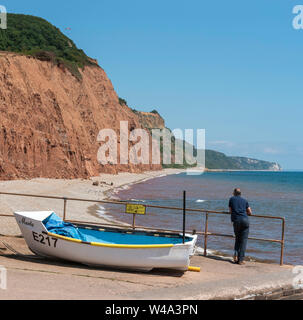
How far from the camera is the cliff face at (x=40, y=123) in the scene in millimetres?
37375

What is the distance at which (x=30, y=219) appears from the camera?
31.3 feet

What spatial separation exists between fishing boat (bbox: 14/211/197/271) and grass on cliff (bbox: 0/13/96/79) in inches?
2032

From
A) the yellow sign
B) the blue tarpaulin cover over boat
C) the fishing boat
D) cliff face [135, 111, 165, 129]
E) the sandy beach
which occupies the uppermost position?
cliff face [135, 111, 165, 129]

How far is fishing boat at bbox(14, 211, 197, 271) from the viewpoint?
29.1 ft

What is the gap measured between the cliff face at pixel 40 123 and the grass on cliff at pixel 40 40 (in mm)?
8076

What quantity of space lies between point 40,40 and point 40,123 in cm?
3513

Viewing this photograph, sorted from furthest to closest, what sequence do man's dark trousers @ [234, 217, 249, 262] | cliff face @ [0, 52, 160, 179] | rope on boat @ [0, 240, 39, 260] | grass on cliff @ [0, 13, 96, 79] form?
grass on cliff @ [0, 13, 96, 79]
cliff face @ [0, 52, 160, 179]
man's dark trousers @ [234, 217, 249, 262]
rope on boat @ [0, 240, 39, 260]

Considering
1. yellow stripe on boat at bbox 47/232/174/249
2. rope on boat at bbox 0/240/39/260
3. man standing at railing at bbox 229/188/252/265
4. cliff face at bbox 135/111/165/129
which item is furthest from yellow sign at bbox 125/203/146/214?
cliff face at bbox 135/111/165/129

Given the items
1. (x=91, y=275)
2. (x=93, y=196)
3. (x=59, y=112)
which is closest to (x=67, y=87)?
(x=59, y=112)

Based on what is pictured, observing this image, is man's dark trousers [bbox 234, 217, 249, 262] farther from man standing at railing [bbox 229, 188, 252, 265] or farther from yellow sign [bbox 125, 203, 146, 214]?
yellow sign [bbox 125, 203, 146, 214]

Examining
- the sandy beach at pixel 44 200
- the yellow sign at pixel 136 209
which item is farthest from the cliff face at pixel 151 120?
the yellow sign at pixel 136 209

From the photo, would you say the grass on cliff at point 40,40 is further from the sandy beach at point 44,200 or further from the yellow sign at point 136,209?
the yellow sign at point 136,209

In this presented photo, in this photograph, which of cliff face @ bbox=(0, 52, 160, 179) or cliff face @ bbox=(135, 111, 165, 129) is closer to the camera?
cliff face @ bbox=(0, 52, 160, 179)
